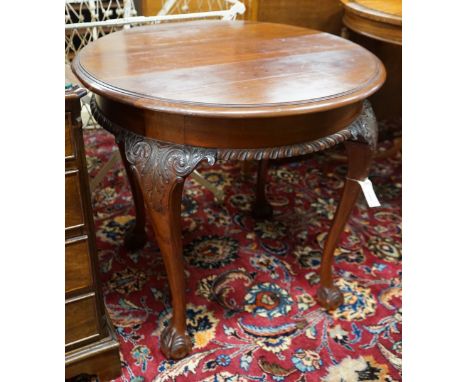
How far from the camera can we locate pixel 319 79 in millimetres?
998

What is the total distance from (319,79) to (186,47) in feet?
1.30

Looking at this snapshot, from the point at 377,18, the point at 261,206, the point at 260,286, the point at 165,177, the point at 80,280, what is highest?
the point at 377,18

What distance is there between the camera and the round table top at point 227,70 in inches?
34.6

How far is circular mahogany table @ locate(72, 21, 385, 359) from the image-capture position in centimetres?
89

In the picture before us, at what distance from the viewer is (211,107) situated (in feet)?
2.80

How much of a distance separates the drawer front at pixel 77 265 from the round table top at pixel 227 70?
32cm

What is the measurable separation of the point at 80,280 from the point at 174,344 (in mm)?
324

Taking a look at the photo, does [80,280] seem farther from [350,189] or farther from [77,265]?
[350,189]

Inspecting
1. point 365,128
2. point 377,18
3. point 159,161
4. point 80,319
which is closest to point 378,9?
point 377,18

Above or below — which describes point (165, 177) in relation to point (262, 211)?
above

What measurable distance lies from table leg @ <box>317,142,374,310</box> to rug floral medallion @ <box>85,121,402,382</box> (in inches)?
1.9

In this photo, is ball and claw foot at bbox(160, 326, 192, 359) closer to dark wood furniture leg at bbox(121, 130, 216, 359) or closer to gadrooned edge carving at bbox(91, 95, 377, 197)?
dark wood furniture leg at bbox(121, 130, 216, 359)

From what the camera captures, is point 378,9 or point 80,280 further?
point 378,9

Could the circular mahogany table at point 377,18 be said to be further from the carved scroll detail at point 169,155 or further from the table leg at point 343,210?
the carved scroll detail at point 169,155
